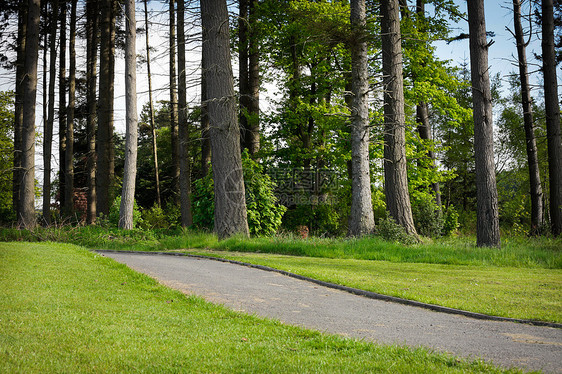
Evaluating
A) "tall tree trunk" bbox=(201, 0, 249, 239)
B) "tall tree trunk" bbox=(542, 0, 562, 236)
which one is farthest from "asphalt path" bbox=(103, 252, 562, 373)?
"tall tree trunk" bbox=(542, 0, 562, 236)

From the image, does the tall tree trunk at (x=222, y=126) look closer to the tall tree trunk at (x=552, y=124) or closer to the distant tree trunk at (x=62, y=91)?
the tall tree trunk at (x=552, y=124)

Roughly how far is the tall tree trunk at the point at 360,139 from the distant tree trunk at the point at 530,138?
872 cm

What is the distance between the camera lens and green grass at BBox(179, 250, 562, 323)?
22.5ft

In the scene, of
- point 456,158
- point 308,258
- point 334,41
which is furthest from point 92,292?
point 456,158

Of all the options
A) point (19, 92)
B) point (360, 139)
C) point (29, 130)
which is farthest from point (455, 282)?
point (19, 92)

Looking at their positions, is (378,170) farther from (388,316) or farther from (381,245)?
(388,316)

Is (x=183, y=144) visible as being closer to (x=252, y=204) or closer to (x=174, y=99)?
(x=252, y=204)

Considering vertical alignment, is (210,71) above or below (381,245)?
above

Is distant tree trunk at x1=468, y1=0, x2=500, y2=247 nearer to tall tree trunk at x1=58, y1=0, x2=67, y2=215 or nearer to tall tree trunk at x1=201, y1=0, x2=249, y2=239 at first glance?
tall tree trunk at x1=201, y1=0, x2=249, y2=239

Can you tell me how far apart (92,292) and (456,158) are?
122ft

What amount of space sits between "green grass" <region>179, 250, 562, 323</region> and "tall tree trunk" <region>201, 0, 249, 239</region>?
3.58 meters

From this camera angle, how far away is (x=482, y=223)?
1428 cm

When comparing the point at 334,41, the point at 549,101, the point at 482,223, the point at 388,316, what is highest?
the point at 334,41

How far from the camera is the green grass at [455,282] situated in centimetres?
685
